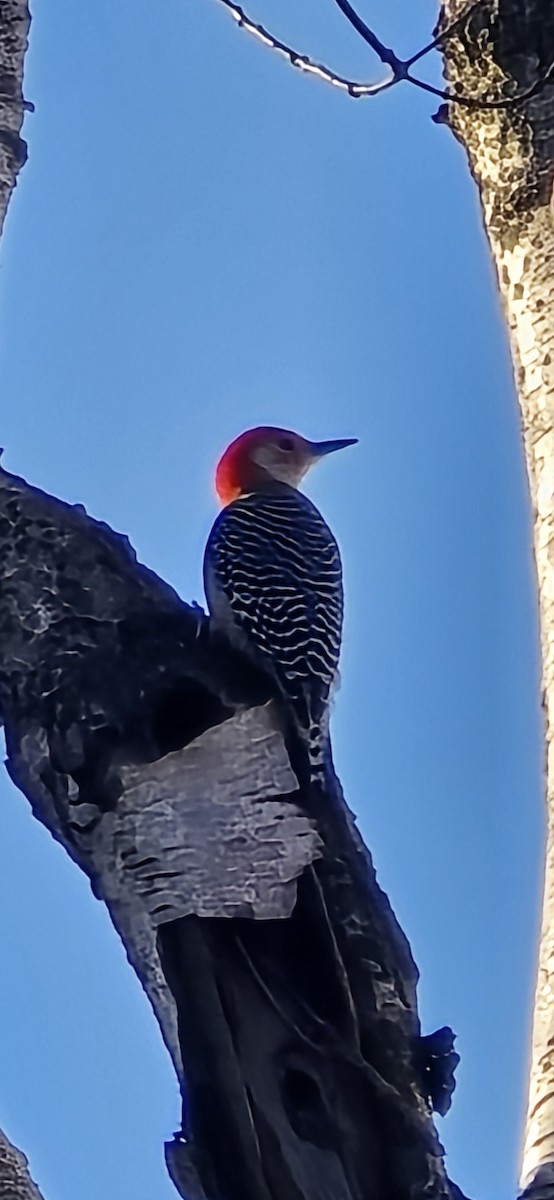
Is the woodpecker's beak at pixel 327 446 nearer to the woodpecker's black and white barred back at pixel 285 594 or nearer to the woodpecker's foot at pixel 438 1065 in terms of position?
the woodpecker's black and white barred back at pixel 285 594

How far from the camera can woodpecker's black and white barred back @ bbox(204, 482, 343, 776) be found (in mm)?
2439

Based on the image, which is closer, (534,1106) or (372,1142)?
(372,1142)

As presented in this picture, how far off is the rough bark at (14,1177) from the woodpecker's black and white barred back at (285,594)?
2.22 ft

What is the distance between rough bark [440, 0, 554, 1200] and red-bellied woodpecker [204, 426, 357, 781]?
Answer: 0.42m

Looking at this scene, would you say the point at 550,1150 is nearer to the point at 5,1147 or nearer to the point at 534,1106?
the point at 534,1106

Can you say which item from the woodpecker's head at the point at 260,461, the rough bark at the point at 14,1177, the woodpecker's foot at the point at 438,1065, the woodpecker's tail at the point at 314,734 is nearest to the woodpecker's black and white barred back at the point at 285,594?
the woodpecker's tail at the point at 314,734

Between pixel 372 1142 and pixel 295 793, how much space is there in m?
0.49

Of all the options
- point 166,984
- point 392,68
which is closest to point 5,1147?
point 166,984

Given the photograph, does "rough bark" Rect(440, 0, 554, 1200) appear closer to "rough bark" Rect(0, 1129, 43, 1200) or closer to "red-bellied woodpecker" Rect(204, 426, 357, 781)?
"red-bellied woodpecker" Rect(204, 426, 357, 781)

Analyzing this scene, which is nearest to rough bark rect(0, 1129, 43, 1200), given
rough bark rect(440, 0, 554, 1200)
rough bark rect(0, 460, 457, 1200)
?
rough bark rect(0, 460, 457, 1200)

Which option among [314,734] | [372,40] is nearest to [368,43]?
[372,40]

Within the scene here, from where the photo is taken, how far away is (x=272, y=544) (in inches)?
119

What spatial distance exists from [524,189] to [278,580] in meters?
1.04

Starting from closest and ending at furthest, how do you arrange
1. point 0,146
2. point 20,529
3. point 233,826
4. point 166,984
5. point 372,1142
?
point 372,1142 → point 166,984 → point 233,826 → point 20,529 → point 0,146
